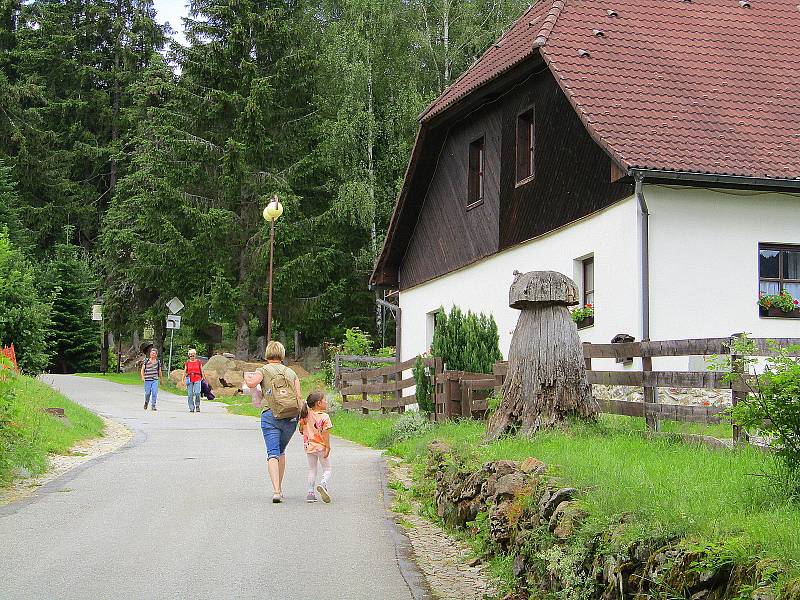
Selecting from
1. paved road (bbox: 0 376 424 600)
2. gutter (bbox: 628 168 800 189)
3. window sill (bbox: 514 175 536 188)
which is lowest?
paved road (bbox: 0 376 424 600)

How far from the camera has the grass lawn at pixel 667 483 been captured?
5645mm

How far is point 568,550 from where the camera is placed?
22.3 feet

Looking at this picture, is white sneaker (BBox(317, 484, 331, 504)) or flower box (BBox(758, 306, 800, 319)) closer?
white sneaker (BBox(317, 484, 331, 504))

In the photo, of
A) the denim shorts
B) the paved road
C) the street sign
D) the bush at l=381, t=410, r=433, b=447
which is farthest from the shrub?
the street sign

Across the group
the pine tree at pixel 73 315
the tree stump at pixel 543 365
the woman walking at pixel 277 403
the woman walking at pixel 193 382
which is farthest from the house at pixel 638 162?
the pine tree at pixel 73 315

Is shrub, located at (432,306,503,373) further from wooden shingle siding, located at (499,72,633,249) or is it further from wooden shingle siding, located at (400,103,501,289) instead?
wooden shingle siding, located at (400,103,501,289)

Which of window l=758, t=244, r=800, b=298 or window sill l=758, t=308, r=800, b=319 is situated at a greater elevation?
window l=758, t=244, r=800, b=298

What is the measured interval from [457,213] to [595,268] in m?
6.87

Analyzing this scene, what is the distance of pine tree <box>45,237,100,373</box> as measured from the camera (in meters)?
52.5

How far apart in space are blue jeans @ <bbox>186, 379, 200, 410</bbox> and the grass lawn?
18.6 meters

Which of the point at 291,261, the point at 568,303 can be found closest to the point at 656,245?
the point at 568,303

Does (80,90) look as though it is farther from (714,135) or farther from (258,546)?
(258,546)

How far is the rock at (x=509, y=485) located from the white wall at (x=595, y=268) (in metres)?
9.36

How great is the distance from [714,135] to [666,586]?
14510mm
